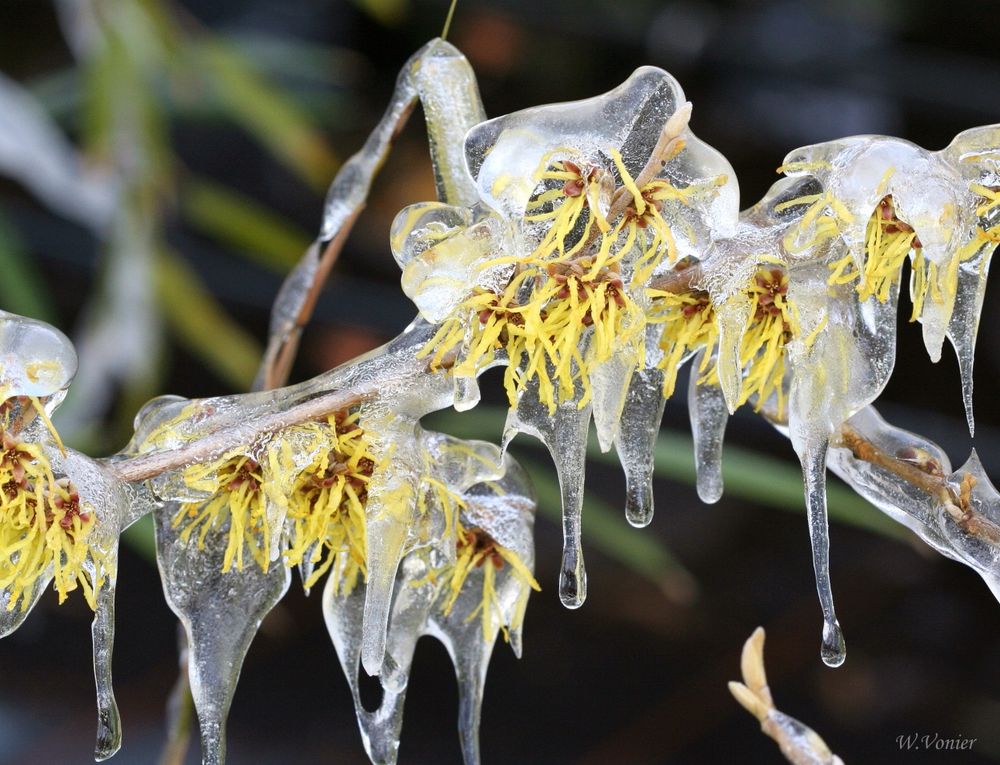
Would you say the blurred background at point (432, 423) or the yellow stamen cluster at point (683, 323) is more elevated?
the yellow stamen cluster at point (683, 323)

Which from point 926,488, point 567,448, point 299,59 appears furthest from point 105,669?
point 299,59

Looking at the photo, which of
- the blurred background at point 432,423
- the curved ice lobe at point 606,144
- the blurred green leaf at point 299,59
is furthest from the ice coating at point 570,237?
the blurred green leaf at point 299,59

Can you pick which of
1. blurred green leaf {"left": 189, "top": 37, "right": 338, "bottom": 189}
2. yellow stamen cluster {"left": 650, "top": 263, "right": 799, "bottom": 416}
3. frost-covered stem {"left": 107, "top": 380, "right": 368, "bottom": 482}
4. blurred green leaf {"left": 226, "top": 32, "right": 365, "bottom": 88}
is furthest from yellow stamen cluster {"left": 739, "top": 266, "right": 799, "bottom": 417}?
blurred green leaf {"left": 226, "top": 32, "right": 365, "bottom": 88}

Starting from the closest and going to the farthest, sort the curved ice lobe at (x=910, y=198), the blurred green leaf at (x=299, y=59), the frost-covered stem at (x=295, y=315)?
the curved ice lobe at (x=910, y=198) < the frost-covered stem at (x=295, y=315) < the blurred green leaf at (x=299, y=59)

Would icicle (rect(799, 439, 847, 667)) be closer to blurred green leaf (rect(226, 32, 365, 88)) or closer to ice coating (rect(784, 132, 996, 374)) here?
ice coating (rect(784, 132, 996, 374))

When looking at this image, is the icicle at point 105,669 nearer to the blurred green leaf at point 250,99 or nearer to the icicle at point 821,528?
the icicle at point 821,528

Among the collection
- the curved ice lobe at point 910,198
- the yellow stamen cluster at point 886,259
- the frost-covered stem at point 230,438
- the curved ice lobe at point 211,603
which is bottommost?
the curved ice lobe at point 211,603
